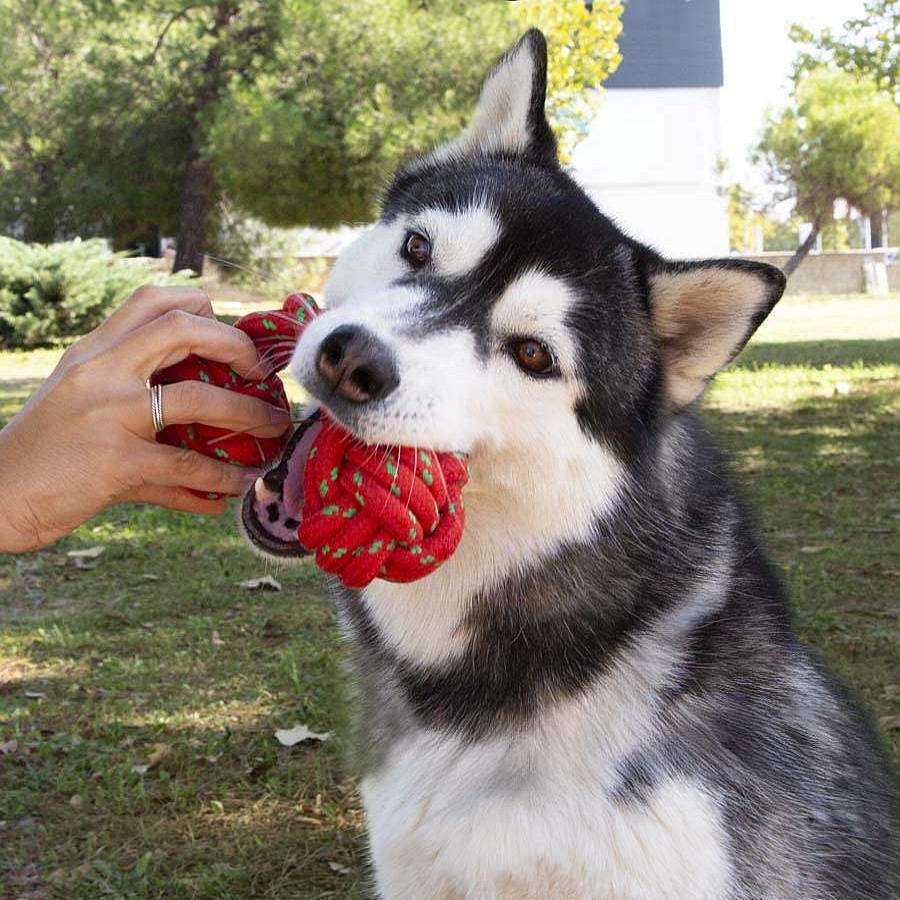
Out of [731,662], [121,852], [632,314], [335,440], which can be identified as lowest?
[121,852]

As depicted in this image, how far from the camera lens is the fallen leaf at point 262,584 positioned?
17.1 ft

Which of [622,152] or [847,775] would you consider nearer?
[847,775]

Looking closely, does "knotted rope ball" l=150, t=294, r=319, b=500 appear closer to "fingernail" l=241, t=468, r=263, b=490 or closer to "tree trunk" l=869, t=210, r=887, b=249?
"fingernail" l=241, t=468, r=263, b=490

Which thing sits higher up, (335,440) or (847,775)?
(335,440)

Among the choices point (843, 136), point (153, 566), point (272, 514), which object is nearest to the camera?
point (272, 514)

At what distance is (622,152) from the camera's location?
23.6 meters

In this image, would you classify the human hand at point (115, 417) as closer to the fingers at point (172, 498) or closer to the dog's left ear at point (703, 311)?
the fingers at point (172, 498)

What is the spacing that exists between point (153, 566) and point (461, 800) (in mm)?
3748

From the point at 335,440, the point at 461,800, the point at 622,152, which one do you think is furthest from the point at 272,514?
the point at 622,152

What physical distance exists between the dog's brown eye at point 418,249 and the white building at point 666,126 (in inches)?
483

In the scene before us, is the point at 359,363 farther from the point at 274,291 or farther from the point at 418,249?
the point at 274,291

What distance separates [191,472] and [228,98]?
1844 centimetres

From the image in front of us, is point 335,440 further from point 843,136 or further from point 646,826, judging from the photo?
point 843,136

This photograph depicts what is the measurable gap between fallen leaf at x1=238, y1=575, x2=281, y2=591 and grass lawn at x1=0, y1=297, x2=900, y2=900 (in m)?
0.05
